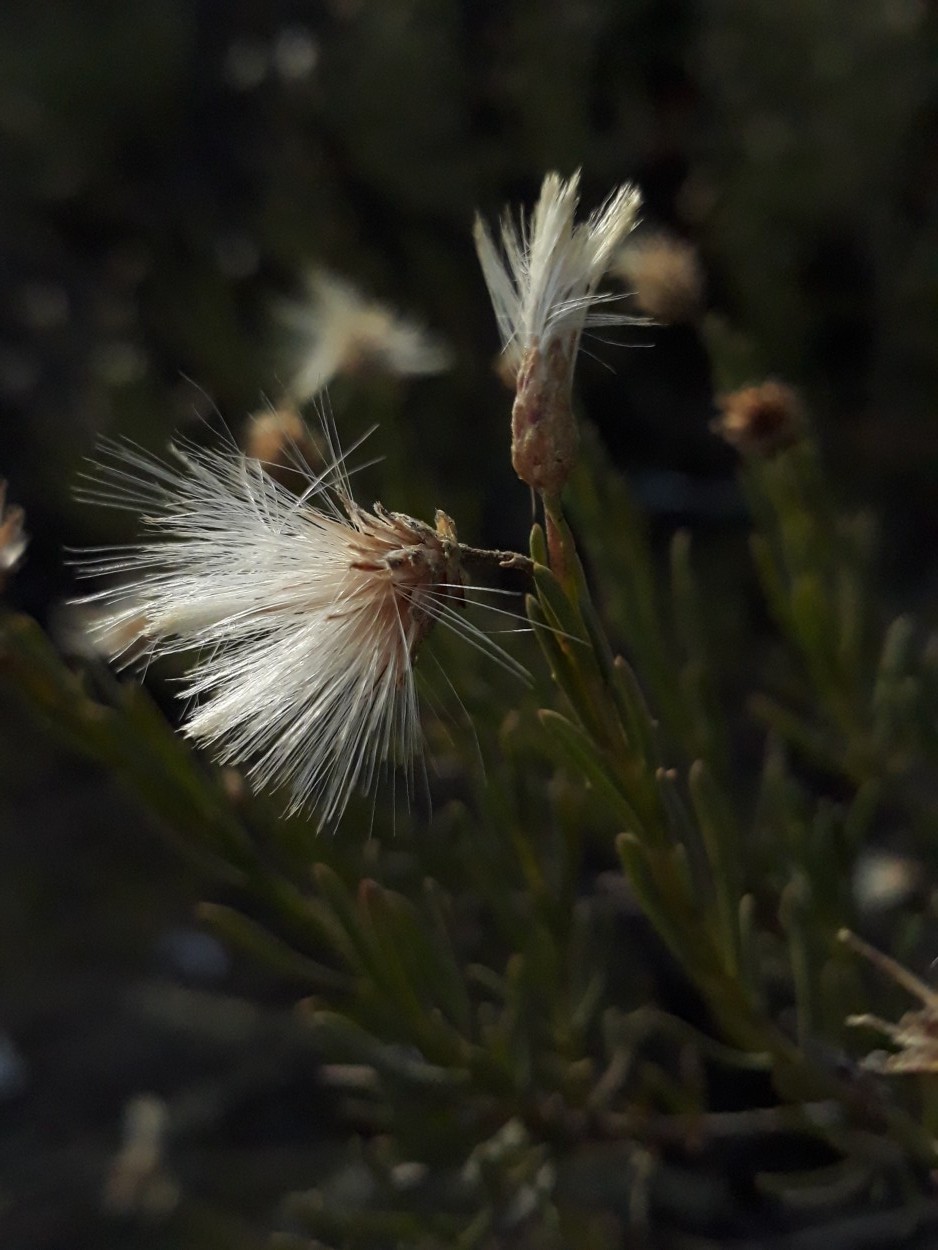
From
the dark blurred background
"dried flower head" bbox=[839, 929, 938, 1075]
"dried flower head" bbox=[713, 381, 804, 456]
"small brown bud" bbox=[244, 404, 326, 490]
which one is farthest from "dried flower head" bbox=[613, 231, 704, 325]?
"dried flower head" bbox=[839, 929, 938, 1075]

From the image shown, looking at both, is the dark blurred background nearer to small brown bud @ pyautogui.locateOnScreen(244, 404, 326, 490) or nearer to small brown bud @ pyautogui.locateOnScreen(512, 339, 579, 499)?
small brown bud @ pyautogui.locateOnScreen(244, 404, 326, 490)

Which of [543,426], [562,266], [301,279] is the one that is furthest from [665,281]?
[301,279]

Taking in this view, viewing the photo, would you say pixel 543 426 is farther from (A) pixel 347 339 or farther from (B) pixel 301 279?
(B) pixel 301 279

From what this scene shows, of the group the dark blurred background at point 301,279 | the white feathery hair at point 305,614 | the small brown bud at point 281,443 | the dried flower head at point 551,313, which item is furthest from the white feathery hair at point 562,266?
the dark blurred background at point 301,279

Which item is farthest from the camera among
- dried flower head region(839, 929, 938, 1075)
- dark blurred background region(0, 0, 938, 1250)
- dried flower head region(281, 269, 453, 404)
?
dark blurred background region(0, 0, 938, 1250)

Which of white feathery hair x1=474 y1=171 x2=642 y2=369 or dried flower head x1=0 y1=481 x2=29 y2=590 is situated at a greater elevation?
white feathery hair x1=474 y1=171 x2=642 y2=369

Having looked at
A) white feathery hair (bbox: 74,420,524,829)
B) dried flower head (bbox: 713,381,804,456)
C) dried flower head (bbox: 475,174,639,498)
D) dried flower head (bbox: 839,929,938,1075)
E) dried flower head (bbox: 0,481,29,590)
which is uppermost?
dried flower head (bbox: 713,381,804,456)

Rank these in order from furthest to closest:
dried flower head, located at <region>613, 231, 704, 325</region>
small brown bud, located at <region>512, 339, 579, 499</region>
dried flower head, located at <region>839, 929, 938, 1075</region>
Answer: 1. dried flower head, located at <region>613, 231, 704, 325</region>
2. dried flower head, located at <region>839, 929, 938, 1075</region>
3. small brown bud, located at <region>512, 339, 579, 499</region>

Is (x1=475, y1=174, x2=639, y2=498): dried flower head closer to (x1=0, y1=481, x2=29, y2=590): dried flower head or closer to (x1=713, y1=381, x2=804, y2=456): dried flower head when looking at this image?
(x1=713, y1=381, x2=804, y2=456): dried flower head

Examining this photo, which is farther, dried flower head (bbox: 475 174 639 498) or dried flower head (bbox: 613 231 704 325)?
dried flower head (bbox: 613 231 704 325)
